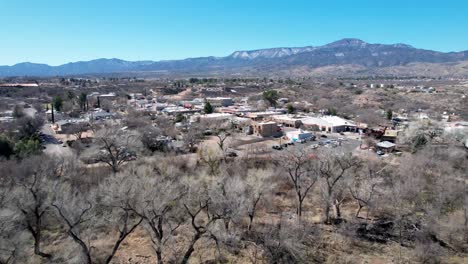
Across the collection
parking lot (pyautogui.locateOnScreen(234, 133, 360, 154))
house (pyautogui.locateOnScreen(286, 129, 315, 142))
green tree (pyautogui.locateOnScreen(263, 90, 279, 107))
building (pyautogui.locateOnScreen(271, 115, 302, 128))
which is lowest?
parking lot (pyautogui.locateOnScreen(234, 133, 360, 154))

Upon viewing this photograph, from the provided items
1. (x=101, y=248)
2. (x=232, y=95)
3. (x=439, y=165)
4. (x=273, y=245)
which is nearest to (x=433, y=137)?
(x=439, y=165)

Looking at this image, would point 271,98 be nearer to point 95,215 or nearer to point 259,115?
point 259,115

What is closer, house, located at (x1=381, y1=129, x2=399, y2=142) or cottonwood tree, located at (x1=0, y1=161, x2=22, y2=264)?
cottonwood tree, located at (x1=0, y1=161, x2=22, y2=264)

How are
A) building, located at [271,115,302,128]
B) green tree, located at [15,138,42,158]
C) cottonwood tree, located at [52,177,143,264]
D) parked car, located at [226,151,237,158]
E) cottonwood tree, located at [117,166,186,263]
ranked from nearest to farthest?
cottonwood tree, located at [52,177,143,264] < cottonwood tree, located at [117,166,186,263] < green tree, located at [15,138,42,158] < parked car, located at [226,151,237,158] < building, located at [271,115,302,128]

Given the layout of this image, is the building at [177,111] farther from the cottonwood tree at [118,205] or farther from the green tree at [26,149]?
the cottonwood tree at [118,205]

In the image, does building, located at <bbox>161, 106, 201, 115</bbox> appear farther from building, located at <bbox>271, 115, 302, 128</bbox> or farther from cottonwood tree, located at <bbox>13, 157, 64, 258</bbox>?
cottonwood tree, located at <bbox>13, 157, 64, 258</bbox>

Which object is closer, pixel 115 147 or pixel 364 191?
pixel 364 191

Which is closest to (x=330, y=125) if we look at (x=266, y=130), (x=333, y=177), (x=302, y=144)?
(x=266, y=130)

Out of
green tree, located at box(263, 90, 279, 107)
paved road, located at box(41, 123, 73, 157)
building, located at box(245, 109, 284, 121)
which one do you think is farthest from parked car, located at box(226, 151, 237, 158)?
green tree, located at box(263, 90, 279, 107)
